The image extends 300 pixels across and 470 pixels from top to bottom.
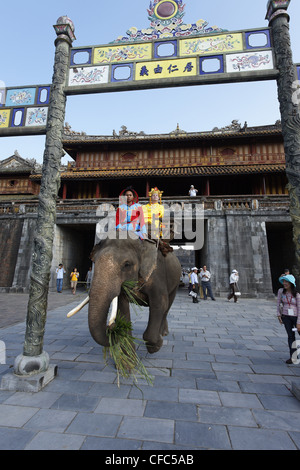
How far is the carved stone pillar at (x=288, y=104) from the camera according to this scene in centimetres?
323

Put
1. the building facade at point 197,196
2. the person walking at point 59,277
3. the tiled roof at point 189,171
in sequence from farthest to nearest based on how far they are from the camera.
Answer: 1. the tiled roof at point 189,171
2. the person walking at point 59,277
3. the building facade at point 197,196

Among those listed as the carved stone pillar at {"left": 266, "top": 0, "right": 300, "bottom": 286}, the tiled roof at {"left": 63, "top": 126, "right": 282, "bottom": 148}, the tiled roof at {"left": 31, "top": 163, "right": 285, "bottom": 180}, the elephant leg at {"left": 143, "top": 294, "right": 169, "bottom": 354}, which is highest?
the tiled roof at {"left": 63, "top": 126, "right": 282, "bottom": 148}

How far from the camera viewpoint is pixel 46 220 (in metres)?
3.54

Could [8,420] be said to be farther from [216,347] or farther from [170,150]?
[170,150]

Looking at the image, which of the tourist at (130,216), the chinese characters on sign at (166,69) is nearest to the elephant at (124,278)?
the tourist at (130,216)

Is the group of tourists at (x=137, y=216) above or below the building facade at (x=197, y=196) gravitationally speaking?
below

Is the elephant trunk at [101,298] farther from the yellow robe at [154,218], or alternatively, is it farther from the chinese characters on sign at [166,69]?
the chinese characters on sign at [166,69]

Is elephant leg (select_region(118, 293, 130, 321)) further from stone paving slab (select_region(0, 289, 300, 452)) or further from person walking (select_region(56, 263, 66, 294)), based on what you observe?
person walking (select_region(56, 263, 66, 294))

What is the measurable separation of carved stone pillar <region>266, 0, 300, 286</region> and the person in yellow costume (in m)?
2.11

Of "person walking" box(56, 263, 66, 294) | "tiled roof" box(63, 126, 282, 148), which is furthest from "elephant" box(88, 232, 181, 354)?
"tiled roof" box(63, 126, 282, 148)

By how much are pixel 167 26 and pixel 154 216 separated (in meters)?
3.57

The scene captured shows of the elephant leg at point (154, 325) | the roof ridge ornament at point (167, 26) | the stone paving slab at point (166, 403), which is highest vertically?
the roof ridge ornament at point (167, 26)

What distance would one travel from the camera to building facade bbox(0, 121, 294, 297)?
1359 cm

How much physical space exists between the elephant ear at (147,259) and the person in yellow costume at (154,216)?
1.33ft
